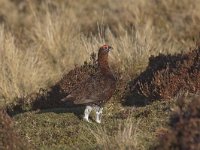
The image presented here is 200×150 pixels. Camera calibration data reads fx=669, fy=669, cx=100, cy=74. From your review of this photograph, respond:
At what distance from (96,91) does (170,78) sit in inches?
84.8

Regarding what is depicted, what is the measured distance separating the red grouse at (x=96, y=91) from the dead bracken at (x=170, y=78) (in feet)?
5.40

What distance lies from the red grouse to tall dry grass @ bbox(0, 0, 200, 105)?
3196 millimetres

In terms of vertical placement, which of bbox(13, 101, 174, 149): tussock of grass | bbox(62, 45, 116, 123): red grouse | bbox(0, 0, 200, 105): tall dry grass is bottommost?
bbox(13, 101, 174, 149): tussock of grass

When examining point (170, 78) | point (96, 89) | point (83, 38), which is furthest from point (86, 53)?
point (96, 89)

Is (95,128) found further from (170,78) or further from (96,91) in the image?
(170,78)

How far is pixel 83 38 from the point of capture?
628 inches

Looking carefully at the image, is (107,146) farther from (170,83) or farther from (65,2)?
(65,2)

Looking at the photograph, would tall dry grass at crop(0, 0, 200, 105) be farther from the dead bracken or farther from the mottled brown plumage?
the mottled brown plumage

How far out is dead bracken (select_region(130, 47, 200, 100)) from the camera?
1133 centimetres

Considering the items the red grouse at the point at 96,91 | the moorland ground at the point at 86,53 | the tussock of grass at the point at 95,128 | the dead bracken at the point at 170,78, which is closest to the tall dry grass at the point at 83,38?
the moorland ground at the point at 86,53

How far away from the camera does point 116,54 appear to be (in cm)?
1427

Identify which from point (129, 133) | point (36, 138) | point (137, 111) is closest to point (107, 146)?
point (129, 133)

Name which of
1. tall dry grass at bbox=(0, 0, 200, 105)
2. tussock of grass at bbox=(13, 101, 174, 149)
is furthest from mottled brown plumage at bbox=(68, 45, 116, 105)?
tall dry grass at bbox=(0, 0, 200, 105)

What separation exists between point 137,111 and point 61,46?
605 cm
